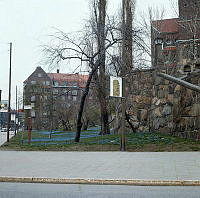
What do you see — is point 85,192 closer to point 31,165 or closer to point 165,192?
point 165,192

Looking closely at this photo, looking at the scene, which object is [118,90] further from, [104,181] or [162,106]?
[162,106]

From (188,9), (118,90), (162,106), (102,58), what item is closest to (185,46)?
(162,106)

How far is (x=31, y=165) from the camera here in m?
11.8

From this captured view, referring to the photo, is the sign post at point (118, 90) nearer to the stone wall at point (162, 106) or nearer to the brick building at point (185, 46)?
the stone wall at point (162, 106)

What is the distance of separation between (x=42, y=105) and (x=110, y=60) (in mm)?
26825

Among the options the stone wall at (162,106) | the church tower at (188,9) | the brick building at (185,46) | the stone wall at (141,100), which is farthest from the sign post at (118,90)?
the church tower at (188,9)

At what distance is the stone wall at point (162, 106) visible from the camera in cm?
2014

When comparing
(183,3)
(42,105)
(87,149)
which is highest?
(183,3)

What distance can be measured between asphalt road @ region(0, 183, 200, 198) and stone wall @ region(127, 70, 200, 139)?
11.0 m

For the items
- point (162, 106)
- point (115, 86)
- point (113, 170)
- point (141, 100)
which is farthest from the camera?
point (141, 100)

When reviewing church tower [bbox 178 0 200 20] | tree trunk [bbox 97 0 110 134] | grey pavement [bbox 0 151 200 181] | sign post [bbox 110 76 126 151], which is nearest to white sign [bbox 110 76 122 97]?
sign post [bbox 110 76 126 151]

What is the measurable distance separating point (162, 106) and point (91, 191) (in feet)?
58.5

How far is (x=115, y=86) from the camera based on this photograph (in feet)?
54.2

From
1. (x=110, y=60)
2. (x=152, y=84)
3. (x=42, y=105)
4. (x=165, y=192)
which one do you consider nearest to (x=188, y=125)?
(x=110, y=60)
